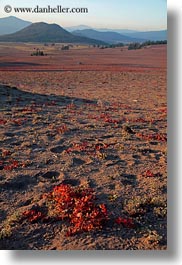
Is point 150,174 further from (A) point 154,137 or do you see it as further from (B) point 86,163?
(A) point 154,137

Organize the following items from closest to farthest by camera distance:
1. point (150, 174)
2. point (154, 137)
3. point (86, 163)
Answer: point (150, 174) → point (86, 163) → point (154, 137)

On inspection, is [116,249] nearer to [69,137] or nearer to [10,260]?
[10,260]

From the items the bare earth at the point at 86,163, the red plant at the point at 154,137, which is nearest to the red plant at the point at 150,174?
the bare earth at the point at 86,163

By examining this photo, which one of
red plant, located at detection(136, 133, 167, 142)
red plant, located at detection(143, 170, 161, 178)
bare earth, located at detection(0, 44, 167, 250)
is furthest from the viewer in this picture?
red plant, located at detection(136, 133, 167, 142)

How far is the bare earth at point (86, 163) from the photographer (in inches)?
246

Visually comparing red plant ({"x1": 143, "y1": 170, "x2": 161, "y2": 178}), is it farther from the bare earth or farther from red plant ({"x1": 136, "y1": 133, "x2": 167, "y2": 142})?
red plant ({"x1": 136, "y1": 133, "x2": 167, "y2": 142})

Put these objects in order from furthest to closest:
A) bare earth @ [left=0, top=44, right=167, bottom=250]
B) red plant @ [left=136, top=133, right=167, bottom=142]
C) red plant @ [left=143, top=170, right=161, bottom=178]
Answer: red plant @ [left=136, top=133, right=167, bottom=142] → red plant @ [left=143, top=170, right=161, bottom=178] → bare earth @ [left=0, top=44, right=167, bottom=250]

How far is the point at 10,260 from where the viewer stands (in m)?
5.96

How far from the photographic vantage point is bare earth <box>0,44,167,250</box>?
6.24 meters

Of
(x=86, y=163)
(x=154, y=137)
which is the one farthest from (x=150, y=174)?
(x=154, y=137)

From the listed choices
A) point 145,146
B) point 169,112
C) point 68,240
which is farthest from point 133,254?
point 145,146

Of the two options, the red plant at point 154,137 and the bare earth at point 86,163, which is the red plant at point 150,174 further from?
the red plant at point 154,137

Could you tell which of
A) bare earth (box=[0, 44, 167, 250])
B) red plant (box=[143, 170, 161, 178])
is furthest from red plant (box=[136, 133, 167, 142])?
red plant (box=[143, 170, 161, 178])

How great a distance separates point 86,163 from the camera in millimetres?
9227
